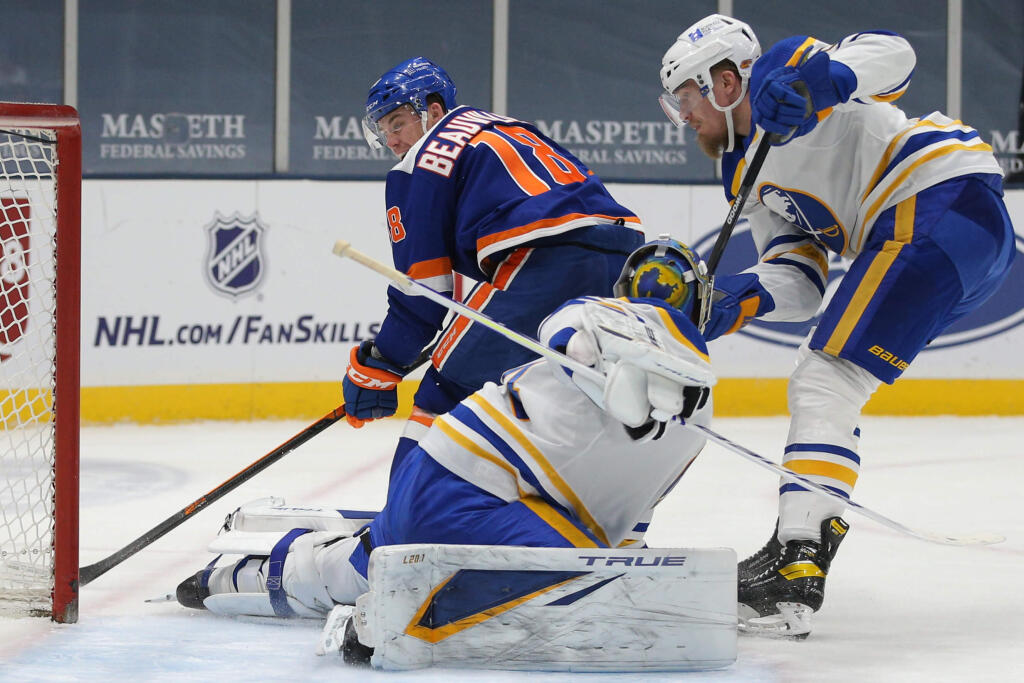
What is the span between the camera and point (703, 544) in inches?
115

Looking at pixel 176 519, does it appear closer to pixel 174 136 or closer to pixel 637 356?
pixel 637 356

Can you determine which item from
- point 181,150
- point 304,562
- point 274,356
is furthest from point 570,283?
point 181,150

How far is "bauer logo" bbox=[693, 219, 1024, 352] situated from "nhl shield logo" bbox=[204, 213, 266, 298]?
1.73m

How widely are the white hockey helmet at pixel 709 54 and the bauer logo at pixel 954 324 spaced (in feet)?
9.47

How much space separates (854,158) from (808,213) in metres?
0.13

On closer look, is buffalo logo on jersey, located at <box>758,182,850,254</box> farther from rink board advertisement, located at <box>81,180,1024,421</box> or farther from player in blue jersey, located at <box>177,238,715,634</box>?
rink board advertisement, located at <box>81,180,1024,421</box>

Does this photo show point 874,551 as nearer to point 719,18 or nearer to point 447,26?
point 719,18

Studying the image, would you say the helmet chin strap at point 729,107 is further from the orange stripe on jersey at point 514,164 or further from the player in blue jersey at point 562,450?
the player in blue jersey at point 562,450

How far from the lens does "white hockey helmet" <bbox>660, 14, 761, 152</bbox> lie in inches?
90.2

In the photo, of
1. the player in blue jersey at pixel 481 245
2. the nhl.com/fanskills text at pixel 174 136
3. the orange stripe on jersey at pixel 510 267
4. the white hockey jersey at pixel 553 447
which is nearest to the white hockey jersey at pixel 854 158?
the player in blue jersey at pixel 481 245

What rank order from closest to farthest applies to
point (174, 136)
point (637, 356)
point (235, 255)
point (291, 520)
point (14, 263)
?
point (637, 356) → point (291, 520) → point (14, 263) → point (235, 255) → point (174, 136)

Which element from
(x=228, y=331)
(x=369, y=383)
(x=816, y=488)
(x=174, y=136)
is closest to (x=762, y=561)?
(x=816, y=488)

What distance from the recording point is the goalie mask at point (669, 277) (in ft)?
→ 5.92

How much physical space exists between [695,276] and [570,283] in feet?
1.67
